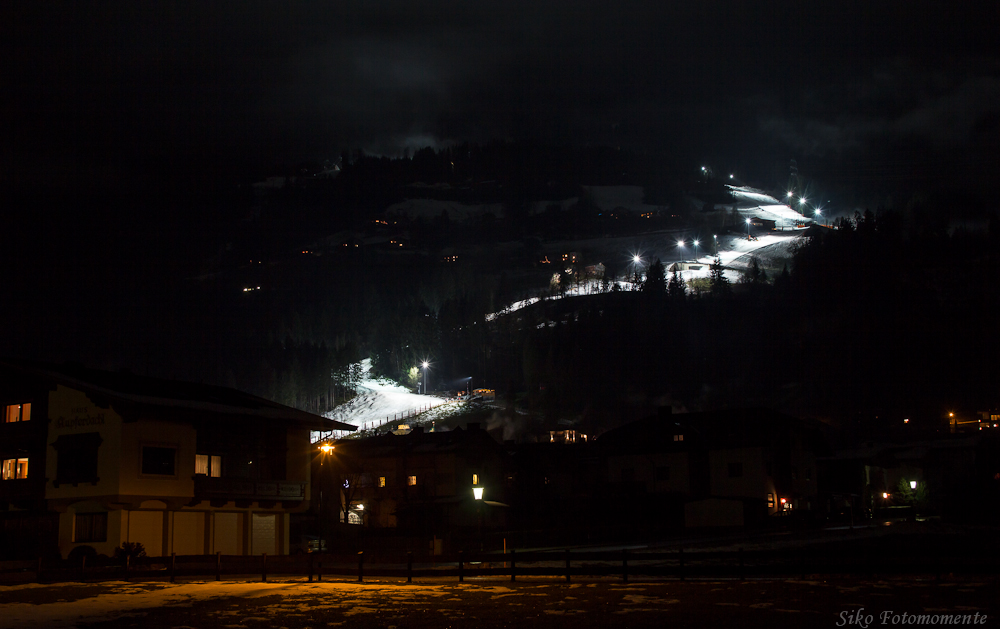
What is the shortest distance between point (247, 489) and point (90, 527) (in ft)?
25.6

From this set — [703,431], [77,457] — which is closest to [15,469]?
[77,457]

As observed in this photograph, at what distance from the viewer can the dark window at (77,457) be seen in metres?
41.0

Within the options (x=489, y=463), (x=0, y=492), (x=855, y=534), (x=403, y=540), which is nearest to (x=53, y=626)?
(x=0, y=492)

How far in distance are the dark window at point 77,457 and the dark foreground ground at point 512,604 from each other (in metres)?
11.7

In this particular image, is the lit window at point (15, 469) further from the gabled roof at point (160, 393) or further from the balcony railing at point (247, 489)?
the balcony railing at point (247, 489)

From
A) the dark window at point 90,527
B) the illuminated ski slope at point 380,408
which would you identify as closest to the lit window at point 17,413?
the dark window at point 90,527

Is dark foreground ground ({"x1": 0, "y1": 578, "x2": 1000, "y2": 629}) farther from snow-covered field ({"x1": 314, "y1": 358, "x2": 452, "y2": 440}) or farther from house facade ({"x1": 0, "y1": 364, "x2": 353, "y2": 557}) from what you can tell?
snow-covered field ({"x1": 314, "y1": 358, "x2": 452, "y2": 440})

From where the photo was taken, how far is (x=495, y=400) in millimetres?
182625

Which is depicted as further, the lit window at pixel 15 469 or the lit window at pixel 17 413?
the lit window at pixel 17 413

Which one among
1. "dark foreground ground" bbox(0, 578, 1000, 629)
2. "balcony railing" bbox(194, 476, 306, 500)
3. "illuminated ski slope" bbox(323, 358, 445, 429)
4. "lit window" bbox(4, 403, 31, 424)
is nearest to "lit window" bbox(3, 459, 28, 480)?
"lit window" bbox(4, 403, 31, 424)

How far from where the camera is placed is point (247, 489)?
4584 centimetres

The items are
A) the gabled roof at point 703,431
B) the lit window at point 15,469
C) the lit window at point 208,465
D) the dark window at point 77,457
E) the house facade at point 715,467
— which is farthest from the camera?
the gabled roof at point 703,431

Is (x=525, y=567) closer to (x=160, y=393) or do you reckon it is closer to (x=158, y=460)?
(x=158, y=460)

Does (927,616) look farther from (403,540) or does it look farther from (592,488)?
(592,488)
